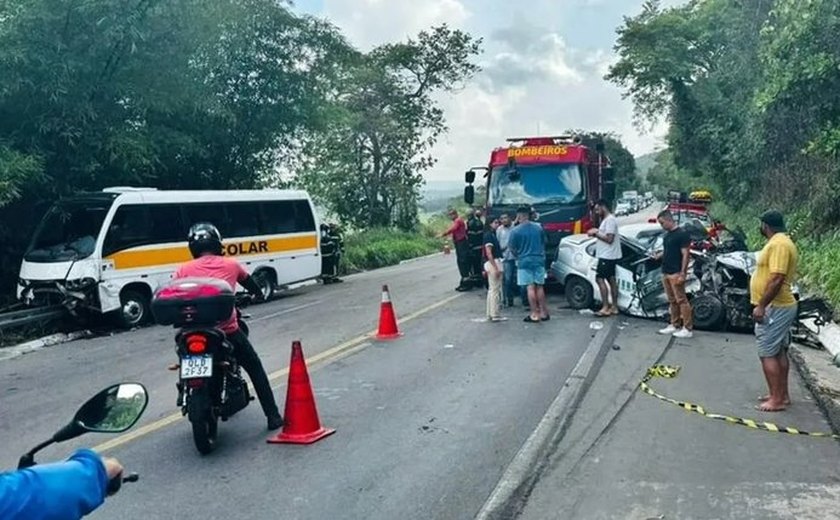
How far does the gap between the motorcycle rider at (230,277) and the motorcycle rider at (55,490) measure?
4.55m

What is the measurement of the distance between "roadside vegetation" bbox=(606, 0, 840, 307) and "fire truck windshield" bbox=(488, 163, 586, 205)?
161 inches

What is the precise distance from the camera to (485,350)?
10.8 metres

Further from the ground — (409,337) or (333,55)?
(333,55)

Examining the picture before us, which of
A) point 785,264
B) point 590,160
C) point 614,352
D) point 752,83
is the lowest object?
point 614,352

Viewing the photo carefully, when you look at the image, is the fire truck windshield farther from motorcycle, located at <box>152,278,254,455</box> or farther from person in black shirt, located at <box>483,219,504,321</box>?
motorcycle, located at <box>152,278,254,455</box>

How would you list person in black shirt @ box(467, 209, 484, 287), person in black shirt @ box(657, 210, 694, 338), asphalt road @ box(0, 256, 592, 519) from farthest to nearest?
person in black shirt @ box(467, 209, 484, 287)
person in black shirt @ box(657, 210, 694, 338)
asphalt road @ box(0, 256, 592, 519)

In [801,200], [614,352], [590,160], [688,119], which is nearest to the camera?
[614,352]

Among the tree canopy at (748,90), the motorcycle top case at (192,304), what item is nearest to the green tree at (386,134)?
the tree canopy at (748,90)

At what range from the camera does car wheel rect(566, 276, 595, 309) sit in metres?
14.4

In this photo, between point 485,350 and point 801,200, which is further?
point 801,200

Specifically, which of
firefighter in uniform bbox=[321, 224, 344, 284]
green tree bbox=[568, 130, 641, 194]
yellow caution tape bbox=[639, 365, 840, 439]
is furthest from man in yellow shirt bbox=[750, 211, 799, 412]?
green tree bbox=[568, 130, 641, 194]

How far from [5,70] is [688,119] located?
3047 centimetres

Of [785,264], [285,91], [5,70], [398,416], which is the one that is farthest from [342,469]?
[285,91]

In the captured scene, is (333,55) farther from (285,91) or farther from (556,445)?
(556,445)
